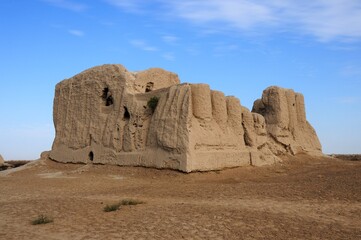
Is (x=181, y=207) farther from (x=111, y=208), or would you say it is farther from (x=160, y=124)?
(x=160, y=124)

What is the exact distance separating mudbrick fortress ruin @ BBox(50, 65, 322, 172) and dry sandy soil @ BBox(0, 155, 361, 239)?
0.81 metres

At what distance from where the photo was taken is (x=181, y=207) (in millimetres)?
8617

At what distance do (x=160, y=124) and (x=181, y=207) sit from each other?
6212mm

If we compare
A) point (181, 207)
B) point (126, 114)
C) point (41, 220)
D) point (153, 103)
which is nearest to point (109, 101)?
point (126, 114)

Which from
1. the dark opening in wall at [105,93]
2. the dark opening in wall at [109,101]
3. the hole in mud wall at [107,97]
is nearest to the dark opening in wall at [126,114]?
the hole in mud wall at [107,97]

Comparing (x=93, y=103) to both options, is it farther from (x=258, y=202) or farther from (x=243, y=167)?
(x=258, y=202)

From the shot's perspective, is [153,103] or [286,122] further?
[286,122]

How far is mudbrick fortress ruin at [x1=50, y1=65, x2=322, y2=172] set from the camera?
1409 cm

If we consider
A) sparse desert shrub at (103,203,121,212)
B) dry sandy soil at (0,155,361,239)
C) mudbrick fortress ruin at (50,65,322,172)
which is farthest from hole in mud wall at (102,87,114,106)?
sparse desert shrub at (103,203,121,212)

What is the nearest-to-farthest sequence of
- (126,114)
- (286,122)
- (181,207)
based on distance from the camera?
(181,207) < (126,114) < (286,122)

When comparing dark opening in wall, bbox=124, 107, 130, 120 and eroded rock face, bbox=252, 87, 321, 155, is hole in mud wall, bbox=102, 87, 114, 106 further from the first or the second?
eroded rock face, bbox=252, 87, 321, 155

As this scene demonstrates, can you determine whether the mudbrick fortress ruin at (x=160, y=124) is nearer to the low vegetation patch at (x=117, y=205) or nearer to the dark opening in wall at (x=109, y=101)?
the dark opening in wall at (x=109, y=101)

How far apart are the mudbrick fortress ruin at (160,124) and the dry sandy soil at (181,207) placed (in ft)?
2.67

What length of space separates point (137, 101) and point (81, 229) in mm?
9314
